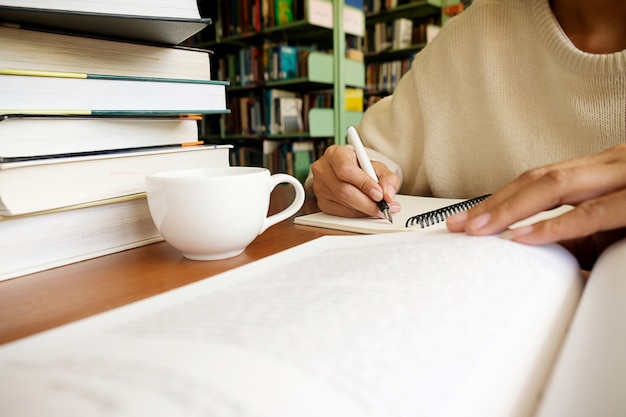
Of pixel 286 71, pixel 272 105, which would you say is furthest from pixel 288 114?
pixel 286 71

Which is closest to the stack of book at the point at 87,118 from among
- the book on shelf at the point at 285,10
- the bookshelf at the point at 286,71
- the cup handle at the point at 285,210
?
the cup handle at the point at 285,210

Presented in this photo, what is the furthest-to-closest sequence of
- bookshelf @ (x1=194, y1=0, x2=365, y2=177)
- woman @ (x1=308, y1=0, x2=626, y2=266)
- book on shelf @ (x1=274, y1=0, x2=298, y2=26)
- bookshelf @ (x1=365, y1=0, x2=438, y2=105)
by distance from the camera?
bookshelf @ (x1=365, y1=0, x2=438, y2=105)
book on shelf @ (x1=274, y1=0, x2=298, y2=26)
bookshelf @ (x1=194, y1=0, x2=365, y2=177)
woman @ (x1=308, y1=0, x2=626, y2=266)

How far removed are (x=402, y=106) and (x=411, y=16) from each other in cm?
264

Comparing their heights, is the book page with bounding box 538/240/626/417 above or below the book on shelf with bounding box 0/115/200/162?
below

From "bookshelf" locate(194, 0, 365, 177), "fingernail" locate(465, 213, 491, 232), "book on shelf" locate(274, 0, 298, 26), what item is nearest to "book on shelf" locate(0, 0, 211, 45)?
"fingernail" locate(465, 213, 491, 232)

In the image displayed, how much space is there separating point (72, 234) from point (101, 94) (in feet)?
0.50

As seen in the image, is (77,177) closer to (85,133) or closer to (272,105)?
(85,133)

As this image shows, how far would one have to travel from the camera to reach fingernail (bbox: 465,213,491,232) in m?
0.39

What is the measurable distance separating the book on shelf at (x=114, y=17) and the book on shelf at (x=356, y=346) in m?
0.30

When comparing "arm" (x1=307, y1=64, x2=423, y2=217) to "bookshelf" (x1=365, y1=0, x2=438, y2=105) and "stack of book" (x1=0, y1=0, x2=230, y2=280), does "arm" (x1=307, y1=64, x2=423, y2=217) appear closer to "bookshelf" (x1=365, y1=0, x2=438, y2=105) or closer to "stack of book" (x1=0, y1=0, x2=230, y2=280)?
"stack of book" (x1=0, y1=0, x2=230, y2=280)

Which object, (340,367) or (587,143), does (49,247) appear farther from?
(587,143)

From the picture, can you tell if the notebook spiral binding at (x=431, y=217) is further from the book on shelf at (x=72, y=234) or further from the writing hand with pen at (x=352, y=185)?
the book on shelf at (x=72, y=234)

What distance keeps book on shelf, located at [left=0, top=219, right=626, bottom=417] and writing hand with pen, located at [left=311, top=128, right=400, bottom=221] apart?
25cm

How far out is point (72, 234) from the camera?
1.54ft
